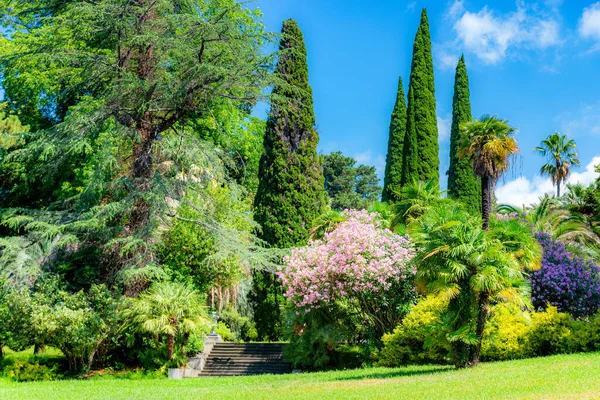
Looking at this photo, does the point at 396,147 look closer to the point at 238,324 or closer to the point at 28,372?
the point at 238,324

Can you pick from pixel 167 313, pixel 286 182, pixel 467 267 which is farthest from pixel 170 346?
pixel 467 267

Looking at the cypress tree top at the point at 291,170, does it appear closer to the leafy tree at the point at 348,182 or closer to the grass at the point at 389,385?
the grass at the point at 389,385

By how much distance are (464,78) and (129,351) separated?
24.9 meters

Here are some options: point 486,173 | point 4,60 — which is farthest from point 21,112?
point 486,173

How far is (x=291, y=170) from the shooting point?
72.6 ft

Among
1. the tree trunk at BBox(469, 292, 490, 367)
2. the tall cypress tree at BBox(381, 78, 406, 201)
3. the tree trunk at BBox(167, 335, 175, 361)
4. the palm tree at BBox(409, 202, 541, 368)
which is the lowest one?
the tree trunk at BBox(167, 335, 175, 361)

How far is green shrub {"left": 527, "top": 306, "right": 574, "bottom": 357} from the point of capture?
1363 cm

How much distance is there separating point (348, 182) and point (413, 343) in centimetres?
3461

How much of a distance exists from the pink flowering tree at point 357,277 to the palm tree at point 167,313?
8.87 feet

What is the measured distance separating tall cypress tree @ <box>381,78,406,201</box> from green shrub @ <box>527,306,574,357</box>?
58.0 ft

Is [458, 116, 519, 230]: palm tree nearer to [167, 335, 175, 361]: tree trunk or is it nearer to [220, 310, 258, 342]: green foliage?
[220, 310, 258, 342]: green foliage

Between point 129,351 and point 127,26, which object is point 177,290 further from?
point 127,26

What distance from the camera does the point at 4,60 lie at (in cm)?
1856

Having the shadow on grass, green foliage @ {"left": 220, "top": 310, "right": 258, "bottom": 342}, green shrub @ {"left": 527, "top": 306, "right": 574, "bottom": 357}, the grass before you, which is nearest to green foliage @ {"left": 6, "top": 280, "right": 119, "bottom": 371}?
the grass
